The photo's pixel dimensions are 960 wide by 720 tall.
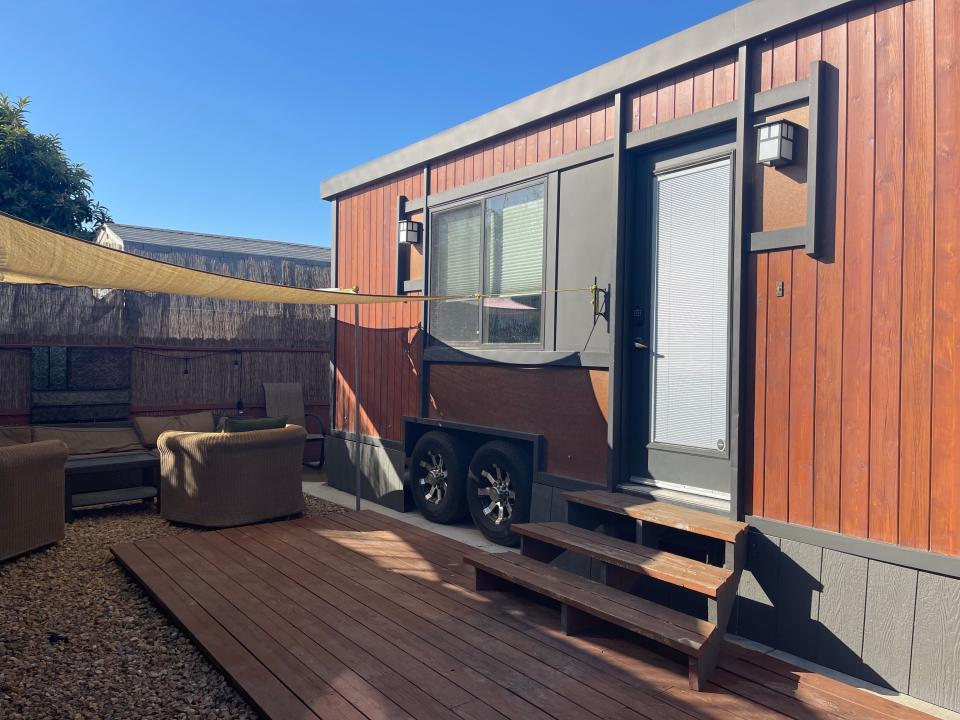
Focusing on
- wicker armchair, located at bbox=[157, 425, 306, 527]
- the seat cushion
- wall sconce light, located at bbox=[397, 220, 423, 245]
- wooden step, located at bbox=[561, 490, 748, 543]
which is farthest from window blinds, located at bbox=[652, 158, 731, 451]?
→ the seat cushion

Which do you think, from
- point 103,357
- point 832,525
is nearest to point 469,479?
point 832,525

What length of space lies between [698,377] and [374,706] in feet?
7.45

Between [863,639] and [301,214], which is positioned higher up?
[301,214]

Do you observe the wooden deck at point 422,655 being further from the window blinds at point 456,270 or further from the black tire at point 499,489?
the window blinds at point 456,270

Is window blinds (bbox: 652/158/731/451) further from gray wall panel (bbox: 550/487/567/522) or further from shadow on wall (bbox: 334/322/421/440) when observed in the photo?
shadow on wall (bbox: 334/322/421/440)

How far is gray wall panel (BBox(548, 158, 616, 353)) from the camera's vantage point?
4.05 metres

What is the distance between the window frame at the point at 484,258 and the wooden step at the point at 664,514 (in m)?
1.17

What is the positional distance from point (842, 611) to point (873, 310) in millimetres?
1292

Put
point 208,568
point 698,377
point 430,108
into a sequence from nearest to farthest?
point 698,377 → point 208,568 → point 430,108

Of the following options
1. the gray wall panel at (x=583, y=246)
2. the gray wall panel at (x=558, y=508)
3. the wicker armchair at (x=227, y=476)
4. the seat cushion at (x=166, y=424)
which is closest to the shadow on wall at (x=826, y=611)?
the gray wall panel at (x=558, y=508)

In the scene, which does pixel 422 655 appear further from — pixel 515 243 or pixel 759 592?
pixel 515 243

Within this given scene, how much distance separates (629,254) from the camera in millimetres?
3967

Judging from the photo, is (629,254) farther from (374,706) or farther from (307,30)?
(307,30)

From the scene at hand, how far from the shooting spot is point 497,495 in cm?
473
